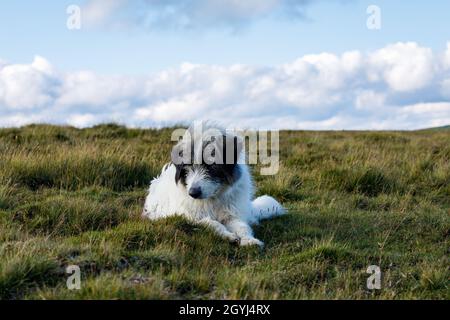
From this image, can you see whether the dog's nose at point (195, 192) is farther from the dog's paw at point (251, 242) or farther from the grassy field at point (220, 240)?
the dog's paw at point (251, 242)

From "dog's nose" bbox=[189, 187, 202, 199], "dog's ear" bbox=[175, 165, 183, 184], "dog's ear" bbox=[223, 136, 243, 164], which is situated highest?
"dog's ear" bbox=[223, 136, 243, 164]

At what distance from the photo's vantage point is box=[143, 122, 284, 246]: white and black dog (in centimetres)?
795

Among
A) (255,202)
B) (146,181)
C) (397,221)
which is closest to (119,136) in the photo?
(146,181)

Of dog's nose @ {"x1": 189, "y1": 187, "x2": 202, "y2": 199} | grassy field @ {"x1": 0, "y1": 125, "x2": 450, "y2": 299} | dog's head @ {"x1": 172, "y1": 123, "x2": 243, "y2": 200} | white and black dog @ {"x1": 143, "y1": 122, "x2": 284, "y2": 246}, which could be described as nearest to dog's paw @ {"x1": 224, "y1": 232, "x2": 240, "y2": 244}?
white and black dog @ {"x1": 143, "y1": 122, "x2": 284, "y2": 246}

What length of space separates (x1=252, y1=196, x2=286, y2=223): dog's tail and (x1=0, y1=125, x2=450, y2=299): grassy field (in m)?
0.27

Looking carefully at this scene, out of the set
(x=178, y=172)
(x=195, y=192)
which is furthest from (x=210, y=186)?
(x=178, y=172)

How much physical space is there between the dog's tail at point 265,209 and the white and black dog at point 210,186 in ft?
0.32

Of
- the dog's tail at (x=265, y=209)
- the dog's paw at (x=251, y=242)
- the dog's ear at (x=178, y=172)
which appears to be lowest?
the dog's paw at (x=251, y=242)

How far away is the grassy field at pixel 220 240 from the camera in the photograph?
6.06m

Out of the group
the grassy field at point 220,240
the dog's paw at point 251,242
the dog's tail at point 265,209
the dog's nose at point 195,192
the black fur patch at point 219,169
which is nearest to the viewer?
the grassy field at point 220,240

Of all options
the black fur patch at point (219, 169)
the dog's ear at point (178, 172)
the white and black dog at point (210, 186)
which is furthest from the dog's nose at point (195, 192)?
the dog's ear at point (178, 172)

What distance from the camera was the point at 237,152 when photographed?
8.54 meters

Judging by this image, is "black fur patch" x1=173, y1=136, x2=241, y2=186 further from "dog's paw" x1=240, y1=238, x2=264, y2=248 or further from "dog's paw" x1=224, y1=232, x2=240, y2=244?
"dog's paw" x1=240, y1=238, x2=264, y2=248

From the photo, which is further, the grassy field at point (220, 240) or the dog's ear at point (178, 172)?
the dog's ear at point (178, 172)
